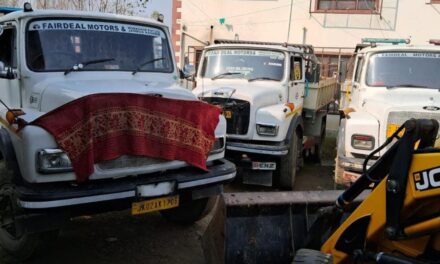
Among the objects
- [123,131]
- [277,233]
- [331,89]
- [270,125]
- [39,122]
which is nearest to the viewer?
[277,233]

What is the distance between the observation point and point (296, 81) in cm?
779

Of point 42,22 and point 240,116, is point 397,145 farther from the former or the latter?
point 240,116

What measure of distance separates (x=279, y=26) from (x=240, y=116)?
11.0 m

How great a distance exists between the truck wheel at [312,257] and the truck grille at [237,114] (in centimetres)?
403

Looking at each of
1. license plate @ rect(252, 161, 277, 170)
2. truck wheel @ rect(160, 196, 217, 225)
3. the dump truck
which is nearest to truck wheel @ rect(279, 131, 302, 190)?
license plate @ rect(252, 161, 277, 170)

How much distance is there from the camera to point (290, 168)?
6.91m

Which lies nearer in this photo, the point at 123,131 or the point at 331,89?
the point at 123,131

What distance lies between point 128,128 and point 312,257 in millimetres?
1863

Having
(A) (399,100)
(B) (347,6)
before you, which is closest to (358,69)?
(A) (399,100)

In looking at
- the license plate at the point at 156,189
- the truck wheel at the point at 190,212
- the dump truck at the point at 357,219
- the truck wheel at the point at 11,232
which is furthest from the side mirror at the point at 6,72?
the dump truck at the point at 357,219

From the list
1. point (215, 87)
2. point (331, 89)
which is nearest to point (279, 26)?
point (331, 89)

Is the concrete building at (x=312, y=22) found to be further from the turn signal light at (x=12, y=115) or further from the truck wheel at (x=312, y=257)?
the truck wheel at (x=312, y=257)

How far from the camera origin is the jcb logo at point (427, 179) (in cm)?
217

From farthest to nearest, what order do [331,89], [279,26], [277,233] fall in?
[279,26], [331,89], [277,233]
